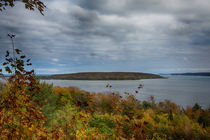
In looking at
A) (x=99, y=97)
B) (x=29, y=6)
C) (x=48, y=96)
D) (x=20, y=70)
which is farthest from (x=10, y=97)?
(x=99, y=97)

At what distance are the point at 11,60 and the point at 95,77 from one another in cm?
8021

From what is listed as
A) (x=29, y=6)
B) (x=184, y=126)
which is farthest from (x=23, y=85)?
(x=184, y=126)

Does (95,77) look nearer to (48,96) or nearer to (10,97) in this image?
(48,96)

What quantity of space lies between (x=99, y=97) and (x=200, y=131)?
11856 mm

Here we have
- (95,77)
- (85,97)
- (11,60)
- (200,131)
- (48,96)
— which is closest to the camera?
(11,60)

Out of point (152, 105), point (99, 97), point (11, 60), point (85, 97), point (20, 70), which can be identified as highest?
point (11, 60)

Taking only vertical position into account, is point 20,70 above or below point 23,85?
above

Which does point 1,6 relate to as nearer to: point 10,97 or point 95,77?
point 10,97

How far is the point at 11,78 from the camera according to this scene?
2373mm

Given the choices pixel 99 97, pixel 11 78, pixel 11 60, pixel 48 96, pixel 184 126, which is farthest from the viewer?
pixel 99 97

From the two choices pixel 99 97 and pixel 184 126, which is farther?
pixel 99 97

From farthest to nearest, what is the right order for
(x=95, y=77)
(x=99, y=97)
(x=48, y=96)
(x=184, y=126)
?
(x=95, y=77) → (x=99, y=97) → (x=48, y=96) → (x=184, y=126)

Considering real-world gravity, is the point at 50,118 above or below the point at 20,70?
below

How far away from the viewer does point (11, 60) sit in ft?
7.14
